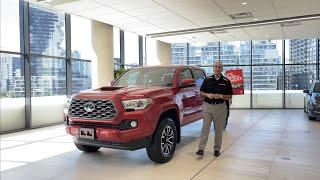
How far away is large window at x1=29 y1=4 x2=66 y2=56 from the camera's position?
9470 mm

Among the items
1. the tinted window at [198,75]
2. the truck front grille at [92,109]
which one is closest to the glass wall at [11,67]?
the truck front grille at [92,109]

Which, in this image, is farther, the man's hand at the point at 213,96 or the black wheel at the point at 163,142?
the man's hand at the point at 213,96

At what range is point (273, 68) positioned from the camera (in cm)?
1551

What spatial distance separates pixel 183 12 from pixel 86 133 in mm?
5191

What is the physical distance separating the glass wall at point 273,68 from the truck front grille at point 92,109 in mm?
11689

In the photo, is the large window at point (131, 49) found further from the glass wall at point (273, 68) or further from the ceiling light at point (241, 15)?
the ceiling light at point (241, 15)

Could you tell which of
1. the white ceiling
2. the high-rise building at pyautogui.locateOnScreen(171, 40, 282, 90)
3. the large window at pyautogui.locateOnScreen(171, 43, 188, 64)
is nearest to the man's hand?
the white ceiling

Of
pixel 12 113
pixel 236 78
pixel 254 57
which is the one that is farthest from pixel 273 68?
pixel 12 113

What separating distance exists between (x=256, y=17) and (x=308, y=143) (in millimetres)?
4265

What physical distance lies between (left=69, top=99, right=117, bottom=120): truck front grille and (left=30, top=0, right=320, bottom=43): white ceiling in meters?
3.53

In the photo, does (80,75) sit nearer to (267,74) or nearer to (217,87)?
(217,87)

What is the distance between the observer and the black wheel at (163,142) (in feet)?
16.2

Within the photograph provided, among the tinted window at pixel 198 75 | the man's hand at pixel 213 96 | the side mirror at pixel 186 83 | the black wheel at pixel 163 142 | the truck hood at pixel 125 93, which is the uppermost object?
the tinted window at pixel 198 75

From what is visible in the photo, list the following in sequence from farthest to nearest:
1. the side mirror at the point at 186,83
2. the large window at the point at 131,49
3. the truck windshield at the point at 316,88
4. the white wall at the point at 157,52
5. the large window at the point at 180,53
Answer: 1. the large window at the point at 180,53
2. the white wall at the point at 157,52
3. the large window at the point at 131,49
4. the truck windshield at the point at 316,88
5. the side mirror at the point at 186,83
